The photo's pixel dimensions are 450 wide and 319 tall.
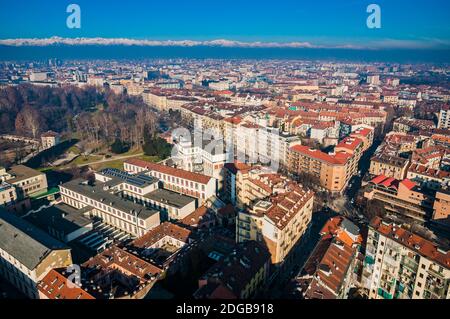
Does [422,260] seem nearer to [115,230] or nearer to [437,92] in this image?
[115,230]

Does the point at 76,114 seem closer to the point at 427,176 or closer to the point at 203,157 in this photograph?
the point at 203,157

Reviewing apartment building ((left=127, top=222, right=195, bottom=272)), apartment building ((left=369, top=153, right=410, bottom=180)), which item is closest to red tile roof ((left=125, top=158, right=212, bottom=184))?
apartment building ((left=127, top=222, right=195, bottom=272))

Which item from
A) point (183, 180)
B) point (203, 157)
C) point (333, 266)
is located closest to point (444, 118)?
point (203, 157)

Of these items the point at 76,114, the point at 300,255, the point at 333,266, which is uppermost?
the point at 76,114

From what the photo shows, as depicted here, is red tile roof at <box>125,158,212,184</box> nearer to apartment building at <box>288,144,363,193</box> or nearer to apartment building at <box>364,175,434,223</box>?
apartment building at <box>288,144,363,193</box>

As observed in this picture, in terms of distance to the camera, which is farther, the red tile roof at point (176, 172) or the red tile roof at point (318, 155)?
the red tile roof at point (318, 155)

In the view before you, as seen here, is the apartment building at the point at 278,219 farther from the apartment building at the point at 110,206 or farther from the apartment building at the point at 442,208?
the apartment building at the point at 442,208

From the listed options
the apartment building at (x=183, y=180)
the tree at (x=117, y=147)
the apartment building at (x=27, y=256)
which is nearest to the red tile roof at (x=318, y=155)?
the apartment building at (x=183, y=180)
